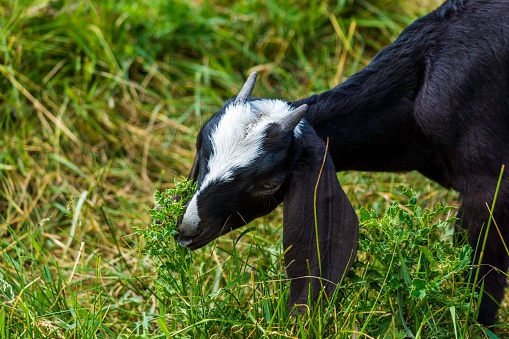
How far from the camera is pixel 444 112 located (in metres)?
4.08

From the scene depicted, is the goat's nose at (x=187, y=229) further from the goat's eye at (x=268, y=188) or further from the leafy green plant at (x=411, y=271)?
the leafy green plant at (x=411, y=271)

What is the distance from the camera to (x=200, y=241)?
3926 mm

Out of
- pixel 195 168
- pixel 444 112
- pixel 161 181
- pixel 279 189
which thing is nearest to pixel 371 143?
pixel 444 112

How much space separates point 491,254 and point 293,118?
3.59 ft

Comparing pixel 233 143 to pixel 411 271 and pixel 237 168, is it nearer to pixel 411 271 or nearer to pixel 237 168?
pixel 237 168

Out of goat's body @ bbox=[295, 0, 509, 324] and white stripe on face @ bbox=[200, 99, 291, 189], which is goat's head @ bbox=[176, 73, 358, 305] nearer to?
white stripe on face @ bbox=[200, 99, 291, 189]

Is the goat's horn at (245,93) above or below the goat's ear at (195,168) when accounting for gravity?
above

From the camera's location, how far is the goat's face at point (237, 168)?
3893 mm

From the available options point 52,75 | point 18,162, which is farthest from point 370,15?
point 18,162

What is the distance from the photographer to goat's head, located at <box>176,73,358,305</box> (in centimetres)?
382

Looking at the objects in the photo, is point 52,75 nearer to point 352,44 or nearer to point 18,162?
point 18,162

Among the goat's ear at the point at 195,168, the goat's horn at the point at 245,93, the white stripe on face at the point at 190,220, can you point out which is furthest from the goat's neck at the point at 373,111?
the white stripe on face at the point at 190,220

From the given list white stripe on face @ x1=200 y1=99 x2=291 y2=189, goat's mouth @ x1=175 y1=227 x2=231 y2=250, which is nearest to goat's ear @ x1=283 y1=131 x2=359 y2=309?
white stripe on face @ x1=200 y1=99 x2=291 y2=189

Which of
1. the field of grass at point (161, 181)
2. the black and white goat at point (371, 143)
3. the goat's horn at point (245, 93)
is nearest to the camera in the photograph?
the field of grass at point (161, 181)
